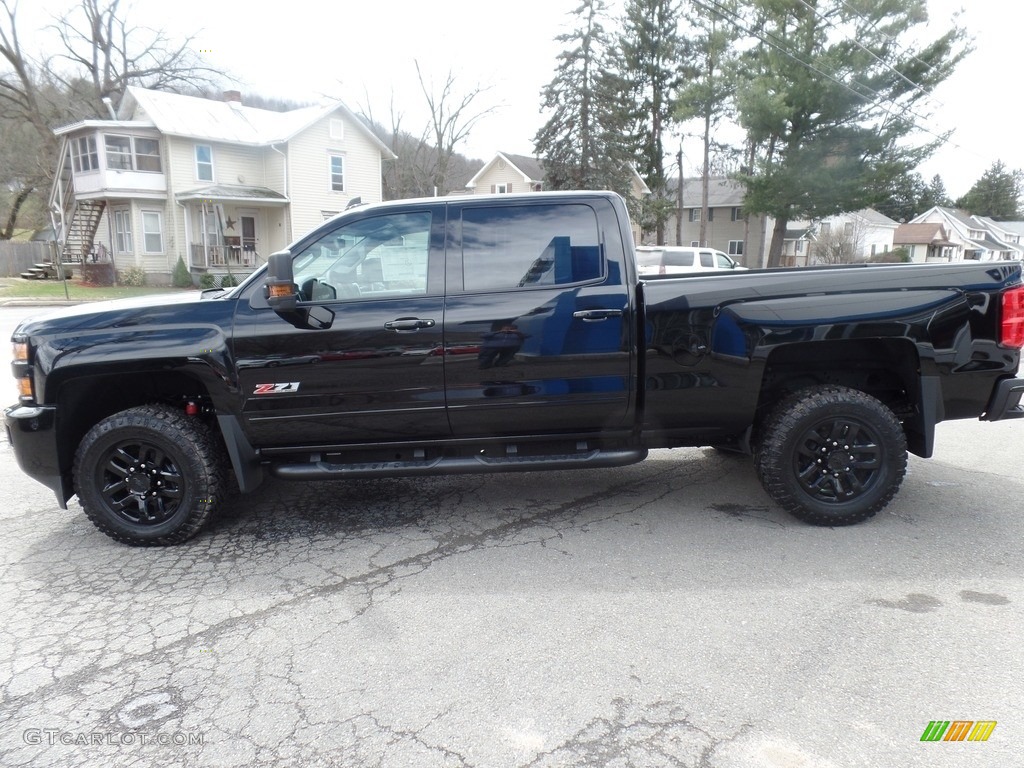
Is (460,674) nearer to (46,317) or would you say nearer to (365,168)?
(46,317)

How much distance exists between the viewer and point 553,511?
4762 millimetres

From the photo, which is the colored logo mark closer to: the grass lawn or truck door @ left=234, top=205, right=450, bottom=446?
truck door @ left=234, top=205, right=450, bottom=446

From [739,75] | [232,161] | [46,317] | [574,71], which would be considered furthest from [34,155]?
[46,317]

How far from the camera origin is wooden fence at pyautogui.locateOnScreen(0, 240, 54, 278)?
116 feet

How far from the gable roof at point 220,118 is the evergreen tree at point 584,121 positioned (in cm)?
920

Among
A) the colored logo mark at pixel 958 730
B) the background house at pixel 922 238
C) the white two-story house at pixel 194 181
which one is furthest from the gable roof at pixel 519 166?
the colored logo mark at pixel 958 730

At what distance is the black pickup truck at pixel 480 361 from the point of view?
4.10 m

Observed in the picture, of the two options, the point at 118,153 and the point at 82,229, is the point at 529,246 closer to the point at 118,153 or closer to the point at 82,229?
the point at 118,153

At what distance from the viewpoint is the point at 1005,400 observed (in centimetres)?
433

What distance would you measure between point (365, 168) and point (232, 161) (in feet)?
21.7

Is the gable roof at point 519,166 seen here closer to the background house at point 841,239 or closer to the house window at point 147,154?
the background house at point 841,239

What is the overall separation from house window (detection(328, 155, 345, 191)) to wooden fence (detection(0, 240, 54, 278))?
Answer: 14.2m

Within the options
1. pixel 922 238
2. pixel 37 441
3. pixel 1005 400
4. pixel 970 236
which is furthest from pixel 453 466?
pixel 970 236

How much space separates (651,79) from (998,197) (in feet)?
257
